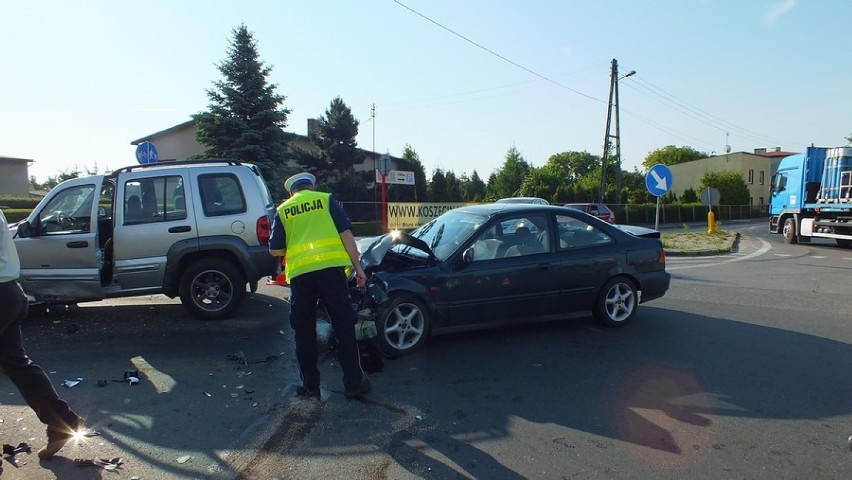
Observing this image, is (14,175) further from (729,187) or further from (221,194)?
(729,187)

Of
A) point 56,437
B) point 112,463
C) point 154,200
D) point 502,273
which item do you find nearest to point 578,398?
point 502,273

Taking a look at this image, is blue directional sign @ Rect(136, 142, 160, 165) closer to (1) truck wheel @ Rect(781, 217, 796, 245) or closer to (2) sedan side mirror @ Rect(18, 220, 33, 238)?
(2) sedan side mirror @ Rect(18, 220, 33, 238)

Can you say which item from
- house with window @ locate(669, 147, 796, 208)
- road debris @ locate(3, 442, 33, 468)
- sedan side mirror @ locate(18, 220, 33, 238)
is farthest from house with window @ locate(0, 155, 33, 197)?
house with window @ locate(669, 147, 796, 208)

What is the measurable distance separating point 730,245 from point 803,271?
6020 millimetres

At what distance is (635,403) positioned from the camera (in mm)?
4168

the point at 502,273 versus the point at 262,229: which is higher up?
the point at 262,229

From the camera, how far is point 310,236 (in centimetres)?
421

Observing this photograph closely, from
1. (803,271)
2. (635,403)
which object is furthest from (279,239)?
(803,271)

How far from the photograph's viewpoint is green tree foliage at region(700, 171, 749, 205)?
5395 cm

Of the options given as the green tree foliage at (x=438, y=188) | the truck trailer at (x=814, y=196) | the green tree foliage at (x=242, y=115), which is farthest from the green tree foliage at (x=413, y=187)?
the truck trailer at (x=814, y=196)

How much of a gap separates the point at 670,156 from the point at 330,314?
9508cm

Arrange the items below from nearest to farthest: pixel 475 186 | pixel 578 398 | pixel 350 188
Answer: pixel 578 398 < pixel 350 188 < pixel 475 186

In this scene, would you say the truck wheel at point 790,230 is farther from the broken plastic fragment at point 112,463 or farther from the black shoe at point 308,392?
the broken plastic fragment at point 112,463

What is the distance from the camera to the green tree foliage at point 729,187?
54.0 metres
